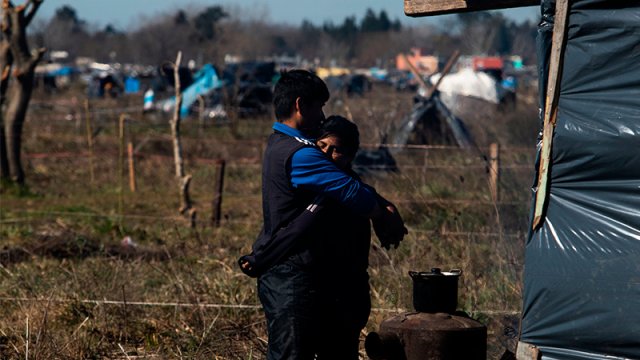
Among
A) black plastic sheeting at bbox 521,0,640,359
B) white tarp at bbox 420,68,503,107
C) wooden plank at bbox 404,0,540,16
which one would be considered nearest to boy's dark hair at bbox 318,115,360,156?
black plastic sheeting at bbox 521,0,640,359

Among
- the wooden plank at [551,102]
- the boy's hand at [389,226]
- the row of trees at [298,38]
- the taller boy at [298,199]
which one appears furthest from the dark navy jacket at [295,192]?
the row of trees at [298,38]

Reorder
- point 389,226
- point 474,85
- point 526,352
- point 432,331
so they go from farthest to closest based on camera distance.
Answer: point 474,85 → point 526,352 → point 432,331 → point 389,226

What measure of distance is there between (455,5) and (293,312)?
201 cm

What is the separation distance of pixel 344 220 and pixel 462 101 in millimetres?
17014

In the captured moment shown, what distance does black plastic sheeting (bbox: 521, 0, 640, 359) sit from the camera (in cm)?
504

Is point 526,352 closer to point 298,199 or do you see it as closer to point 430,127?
point 298,199

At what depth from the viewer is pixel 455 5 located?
5.89m

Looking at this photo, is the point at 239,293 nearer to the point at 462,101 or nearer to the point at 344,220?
the point at 344,220

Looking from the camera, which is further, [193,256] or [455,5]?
[193,256]

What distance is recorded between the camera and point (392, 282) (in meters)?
8.06

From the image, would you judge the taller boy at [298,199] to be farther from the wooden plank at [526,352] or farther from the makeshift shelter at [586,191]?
the wooden plank at [526,352]

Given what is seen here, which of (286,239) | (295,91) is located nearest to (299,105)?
(295,91)

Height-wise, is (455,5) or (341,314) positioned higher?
(455,5)

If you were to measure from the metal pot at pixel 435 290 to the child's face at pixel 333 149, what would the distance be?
72 centimetres
